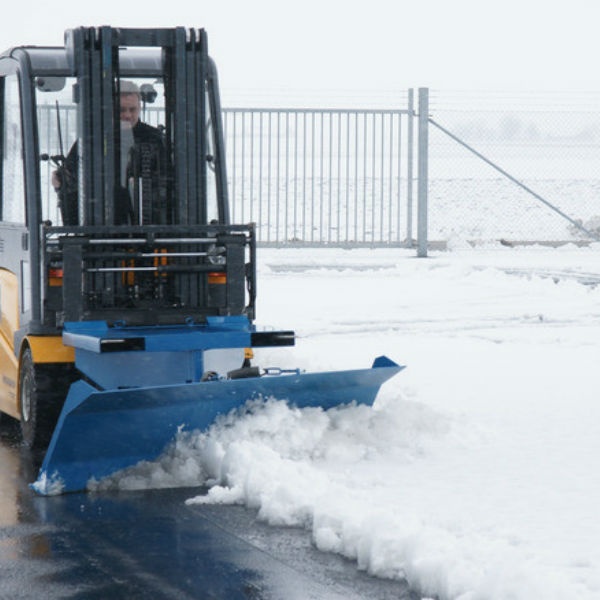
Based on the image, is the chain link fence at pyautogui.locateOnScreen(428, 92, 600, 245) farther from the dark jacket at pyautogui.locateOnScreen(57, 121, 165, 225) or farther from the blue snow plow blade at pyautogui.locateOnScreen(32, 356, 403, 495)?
the blue snow plow blade at pyautogui.locateOnScreen(32, 356, 403, 495)

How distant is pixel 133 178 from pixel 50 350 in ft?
3.82

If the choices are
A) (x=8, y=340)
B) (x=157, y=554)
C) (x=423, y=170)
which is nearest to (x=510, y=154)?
(x=423, y=170)

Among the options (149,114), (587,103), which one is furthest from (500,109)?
(149,114)

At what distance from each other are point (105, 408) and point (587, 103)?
66.9ft

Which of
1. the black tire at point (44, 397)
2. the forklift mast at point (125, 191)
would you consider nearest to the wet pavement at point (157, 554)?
the black tire at point (44, 397)

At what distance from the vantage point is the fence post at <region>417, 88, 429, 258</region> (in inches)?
895

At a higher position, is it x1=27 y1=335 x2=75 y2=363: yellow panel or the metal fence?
the metal fence

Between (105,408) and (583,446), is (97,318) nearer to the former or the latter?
(105,408)

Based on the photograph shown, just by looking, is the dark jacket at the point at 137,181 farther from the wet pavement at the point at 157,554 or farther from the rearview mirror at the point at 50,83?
the wet pavement at the point at 157,554

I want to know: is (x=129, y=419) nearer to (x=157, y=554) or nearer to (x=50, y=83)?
(x=157, y=554)

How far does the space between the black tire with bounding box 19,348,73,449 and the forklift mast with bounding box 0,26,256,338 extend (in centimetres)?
24

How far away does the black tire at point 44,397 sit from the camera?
830 centimetres

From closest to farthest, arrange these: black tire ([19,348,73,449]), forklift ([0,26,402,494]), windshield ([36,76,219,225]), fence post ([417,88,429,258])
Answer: forklift ([0,26,402,494]) < black tire ([19,348,73,449]) < windshield ([36,76,219,225]) < fence post ([417,88,429,258])

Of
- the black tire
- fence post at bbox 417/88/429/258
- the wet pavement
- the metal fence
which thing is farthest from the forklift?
fence post at bbox 417/88/429/258
